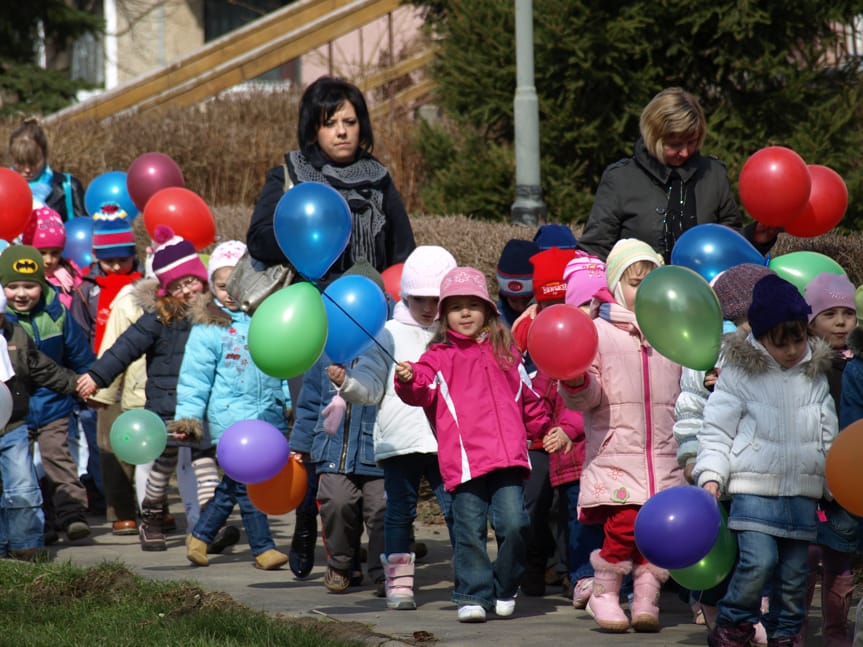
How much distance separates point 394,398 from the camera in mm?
6949

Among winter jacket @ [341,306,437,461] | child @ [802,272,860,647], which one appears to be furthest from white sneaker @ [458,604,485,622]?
child @ [802,272,860,647]

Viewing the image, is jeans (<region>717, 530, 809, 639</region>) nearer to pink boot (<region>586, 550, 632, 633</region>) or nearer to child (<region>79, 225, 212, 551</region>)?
pink boot (<region>586, 550, 632, 633</region>)

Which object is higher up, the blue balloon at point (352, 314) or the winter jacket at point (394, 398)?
the blue balloon at point (352, 314)

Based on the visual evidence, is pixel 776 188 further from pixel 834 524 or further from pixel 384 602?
pixel 384 602

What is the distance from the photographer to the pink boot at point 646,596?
20.2 feet

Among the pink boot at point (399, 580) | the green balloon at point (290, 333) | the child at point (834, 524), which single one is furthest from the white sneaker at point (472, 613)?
the child at point (834, 524)

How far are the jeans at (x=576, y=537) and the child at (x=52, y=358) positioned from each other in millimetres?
3023

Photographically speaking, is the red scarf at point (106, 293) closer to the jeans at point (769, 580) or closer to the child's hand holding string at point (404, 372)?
the child's hand holding string at point (404, 372)

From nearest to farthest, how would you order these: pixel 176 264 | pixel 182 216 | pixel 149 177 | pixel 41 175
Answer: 1. pixel 176 264
2. pixel 182 216
3. pixel 41 175
4. pixel 149 177

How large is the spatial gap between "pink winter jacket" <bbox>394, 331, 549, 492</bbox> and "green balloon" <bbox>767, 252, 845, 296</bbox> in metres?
1.23

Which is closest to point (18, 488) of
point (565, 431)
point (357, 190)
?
point (357, 190)

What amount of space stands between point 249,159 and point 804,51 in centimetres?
623

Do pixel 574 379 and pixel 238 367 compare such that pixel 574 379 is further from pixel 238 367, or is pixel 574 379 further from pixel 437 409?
pixel 238 367

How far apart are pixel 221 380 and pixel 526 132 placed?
3.95m
